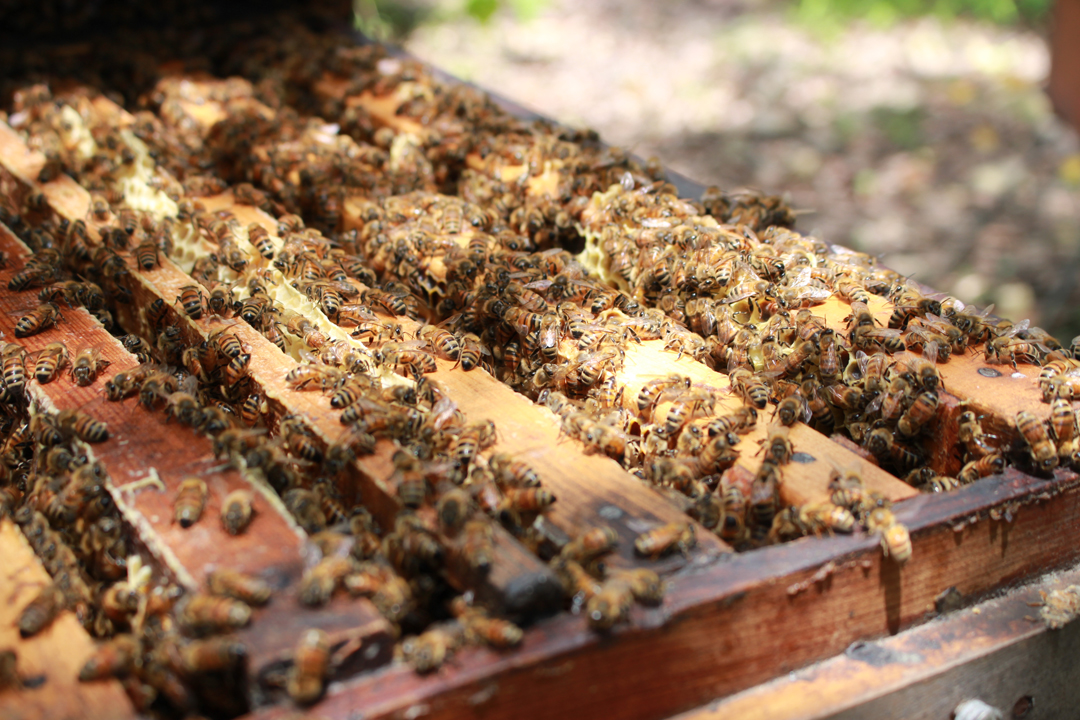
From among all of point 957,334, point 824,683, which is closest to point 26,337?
point 824,683

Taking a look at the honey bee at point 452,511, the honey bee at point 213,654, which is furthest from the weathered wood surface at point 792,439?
the honey bee at point 213,654

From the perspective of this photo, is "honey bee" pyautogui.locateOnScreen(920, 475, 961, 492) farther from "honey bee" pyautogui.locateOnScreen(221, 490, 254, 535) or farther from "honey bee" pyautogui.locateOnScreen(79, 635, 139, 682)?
"honey bee" pyautogui.locateOnScreen(79, 635, 139, 682)

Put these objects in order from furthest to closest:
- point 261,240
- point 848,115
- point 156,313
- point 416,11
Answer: point 416,11, point 848,115, point 261,240, point 156,313

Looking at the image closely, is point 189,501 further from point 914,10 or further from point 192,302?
point 914,10

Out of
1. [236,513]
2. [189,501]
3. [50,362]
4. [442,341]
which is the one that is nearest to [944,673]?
[442,341]

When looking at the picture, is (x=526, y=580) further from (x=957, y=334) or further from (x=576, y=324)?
(x=957, y=334)

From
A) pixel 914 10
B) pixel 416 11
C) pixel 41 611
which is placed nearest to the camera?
pixel 41 611

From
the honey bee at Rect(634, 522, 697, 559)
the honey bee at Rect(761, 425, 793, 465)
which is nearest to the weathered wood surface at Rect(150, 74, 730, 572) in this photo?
the honey bee at Rect(634, 522, 697, 559)

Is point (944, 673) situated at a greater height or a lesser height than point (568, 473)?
lesser
